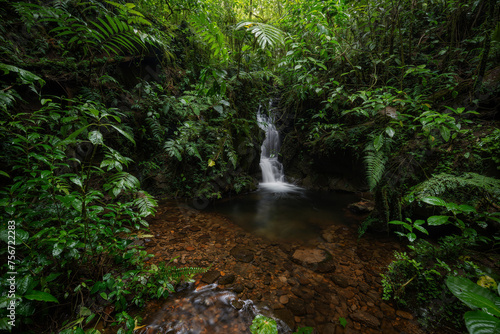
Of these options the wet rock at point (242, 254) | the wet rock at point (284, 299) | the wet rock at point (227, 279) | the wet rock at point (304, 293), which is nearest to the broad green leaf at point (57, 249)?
the wet rock at point (227, 279)

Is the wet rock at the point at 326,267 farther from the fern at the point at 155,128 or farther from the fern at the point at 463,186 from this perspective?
the fern at the point at 155,128

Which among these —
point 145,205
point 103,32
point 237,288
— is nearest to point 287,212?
point 237,288

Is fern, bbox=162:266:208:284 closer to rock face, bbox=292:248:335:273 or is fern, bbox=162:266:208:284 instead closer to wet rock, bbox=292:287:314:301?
wet rock, bbox=292:287:314:301

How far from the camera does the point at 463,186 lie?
199cm

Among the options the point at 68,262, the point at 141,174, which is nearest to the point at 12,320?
the point at 68,262

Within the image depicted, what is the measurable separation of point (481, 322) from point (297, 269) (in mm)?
1799

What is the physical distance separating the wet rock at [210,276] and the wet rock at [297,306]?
91 centimetres

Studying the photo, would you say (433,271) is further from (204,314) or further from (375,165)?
(204,314)

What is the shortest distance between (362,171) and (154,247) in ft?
19.2

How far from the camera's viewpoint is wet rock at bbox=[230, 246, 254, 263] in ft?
8.34

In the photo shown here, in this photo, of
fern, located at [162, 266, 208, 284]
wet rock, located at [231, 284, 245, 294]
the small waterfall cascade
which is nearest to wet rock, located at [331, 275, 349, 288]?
wet rock, located at [231, 284, 245, 294]

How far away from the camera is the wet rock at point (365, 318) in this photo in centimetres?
168

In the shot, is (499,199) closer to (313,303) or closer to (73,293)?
(313,303)

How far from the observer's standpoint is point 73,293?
141 cm
